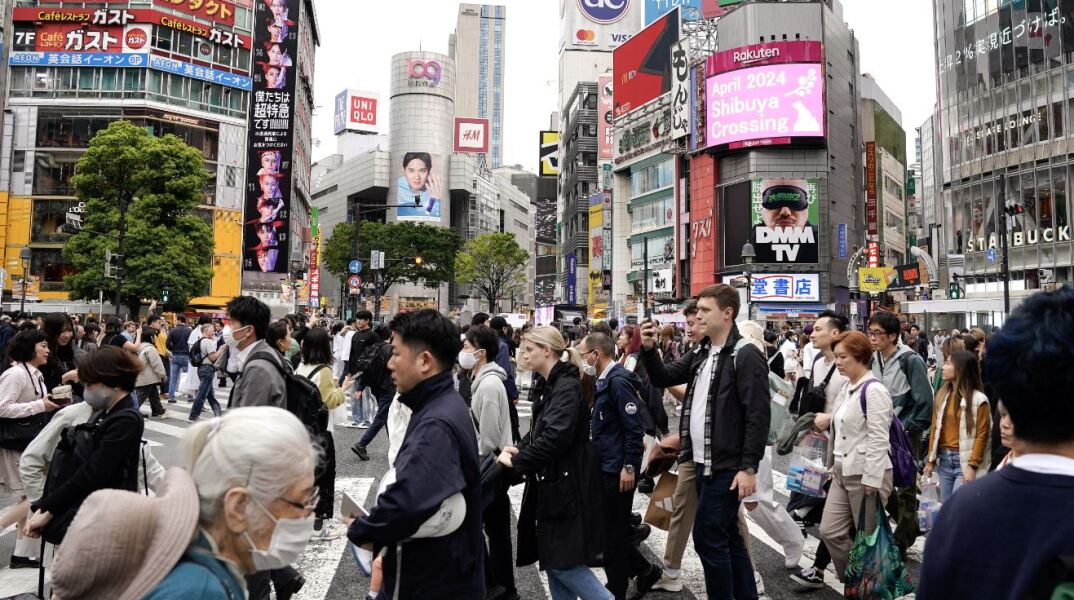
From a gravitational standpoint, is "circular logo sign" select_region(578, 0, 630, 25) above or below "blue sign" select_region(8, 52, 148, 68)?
above

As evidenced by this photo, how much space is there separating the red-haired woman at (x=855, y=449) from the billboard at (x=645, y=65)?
181 ft

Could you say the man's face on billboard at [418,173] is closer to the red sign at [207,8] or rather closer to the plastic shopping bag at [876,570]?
the red sign at [207,8]

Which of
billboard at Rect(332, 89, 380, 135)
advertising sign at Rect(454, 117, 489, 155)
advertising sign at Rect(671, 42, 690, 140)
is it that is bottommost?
advertising sign at Rect(671, 42, 690, 140)

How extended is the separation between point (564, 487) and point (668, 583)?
1825mm

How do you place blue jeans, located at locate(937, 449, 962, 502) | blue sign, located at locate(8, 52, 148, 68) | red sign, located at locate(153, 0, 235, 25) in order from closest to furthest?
1. blue jeans, located at locate(937, 449, 962, 502)
2. blue sign, located at locate(8, 52, 148, 68)
3. red sign, located at locate(153, 0, 235, 25)

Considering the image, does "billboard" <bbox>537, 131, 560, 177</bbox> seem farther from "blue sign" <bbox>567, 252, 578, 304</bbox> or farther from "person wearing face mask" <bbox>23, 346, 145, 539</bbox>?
"person wearing face mask" <bbox>23, 346, 145, 539</bbox>

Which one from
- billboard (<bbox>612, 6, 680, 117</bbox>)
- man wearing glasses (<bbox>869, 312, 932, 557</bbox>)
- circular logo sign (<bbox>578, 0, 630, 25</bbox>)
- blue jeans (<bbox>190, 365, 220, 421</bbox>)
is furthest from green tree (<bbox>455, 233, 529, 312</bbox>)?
man wearing glasses (<bbox>869, 312, 932, 557</bbox>)

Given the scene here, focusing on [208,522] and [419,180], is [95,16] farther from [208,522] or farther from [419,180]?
[208,522]

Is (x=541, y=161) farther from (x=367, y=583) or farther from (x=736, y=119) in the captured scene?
(x=367, y=583)

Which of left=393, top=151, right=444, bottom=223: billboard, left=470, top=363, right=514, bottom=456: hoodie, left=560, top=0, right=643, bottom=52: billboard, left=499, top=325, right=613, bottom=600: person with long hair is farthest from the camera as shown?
left=393, top=151, right=444, bottom=223: billboard

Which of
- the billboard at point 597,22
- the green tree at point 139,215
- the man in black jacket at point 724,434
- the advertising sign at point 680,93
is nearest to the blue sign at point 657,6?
the billboard at point 597,22

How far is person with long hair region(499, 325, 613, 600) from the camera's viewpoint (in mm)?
3959

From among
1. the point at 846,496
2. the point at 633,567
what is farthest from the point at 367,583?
the point at 846,496

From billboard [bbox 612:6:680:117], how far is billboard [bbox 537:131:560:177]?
113ft
